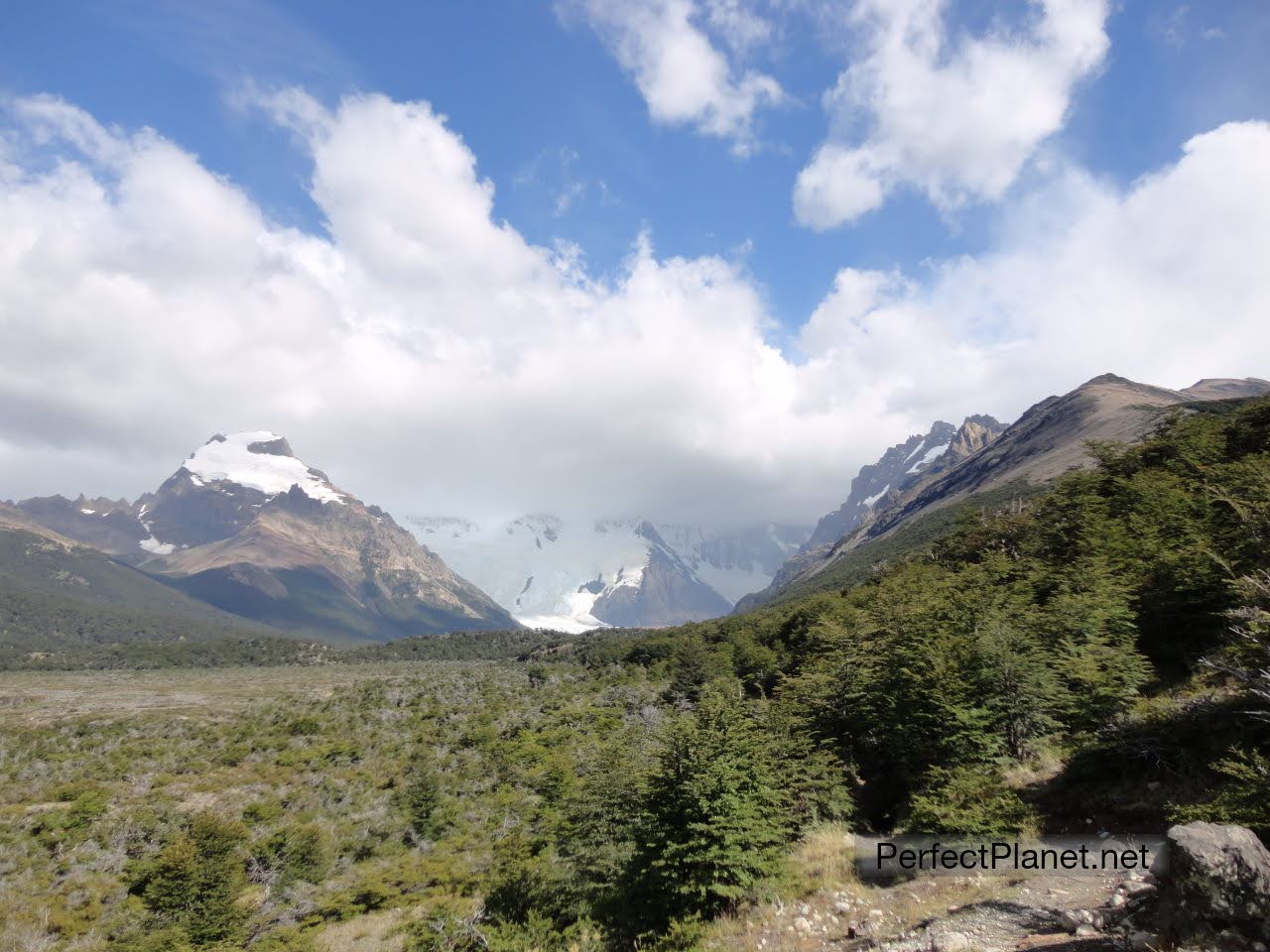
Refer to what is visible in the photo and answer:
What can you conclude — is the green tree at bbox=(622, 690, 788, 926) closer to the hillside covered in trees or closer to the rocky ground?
the hillside covered in trees

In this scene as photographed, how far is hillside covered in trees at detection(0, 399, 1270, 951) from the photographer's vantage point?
1566 cm

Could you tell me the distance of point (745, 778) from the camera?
57.5 feet

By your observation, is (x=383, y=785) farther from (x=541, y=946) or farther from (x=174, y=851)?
(x=541, y=946)

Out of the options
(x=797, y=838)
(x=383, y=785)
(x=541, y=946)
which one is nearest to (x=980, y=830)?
(x=797, y=838)

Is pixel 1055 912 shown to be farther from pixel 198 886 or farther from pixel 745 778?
pixel 198 886

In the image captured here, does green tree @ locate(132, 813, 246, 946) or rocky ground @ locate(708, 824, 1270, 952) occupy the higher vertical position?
rocky ground @ locate(708, 824, 1270, 952)

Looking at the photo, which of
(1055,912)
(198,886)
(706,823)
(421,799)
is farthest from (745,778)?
A: (421,799)

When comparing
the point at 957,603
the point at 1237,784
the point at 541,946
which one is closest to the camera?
the point at 1237,784

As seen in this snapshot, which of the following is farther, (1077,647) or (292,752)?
(292,752)

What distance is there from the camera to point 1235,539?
907 inches

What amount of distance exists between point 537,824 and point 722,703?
19.1 meters

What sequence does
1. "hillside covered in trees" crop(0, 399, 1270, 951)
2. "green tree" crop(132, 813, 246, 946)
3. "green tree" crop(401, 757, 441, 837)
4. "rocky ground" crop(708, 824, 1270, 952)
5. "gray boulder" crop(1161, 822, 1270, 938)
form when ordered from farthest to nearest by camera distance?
"green tree" crop(401, 757, 441, 837)
"green tree" crop(132, 813, 246, 946)
"hillside covered in trees" crop(0, 399, 1270, 951)
"rocky ground" crop(708, 824, 1270, 952)
"gray boulder" crop(1161, 822, 1270, 938)

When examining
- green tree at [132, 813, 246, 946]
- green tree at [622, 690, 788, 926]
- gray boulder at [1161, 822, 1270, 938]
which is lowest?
green tree at [132, 813, 246, 946]

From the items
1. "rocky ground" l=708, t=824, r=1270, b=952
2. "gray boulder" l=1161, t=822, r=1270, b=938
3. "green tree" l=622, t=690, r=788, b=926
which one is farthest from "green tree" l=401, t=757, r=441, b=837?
"gray boulder" l=1161, t=822, r=1270, b=938
